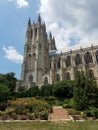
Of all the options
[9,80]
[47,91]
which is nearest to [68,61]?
[47,91]

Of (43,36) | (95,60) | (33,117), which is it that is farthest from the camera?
(43,36)

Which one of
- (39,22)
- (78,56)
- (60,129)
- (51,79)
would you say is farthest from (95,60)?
(60,129)

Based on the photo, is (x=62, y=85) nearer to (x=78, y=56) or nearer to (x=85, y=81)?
(x=78, y=56)

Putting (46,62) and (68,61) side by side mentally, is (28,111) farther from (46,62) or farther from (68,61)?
(46,62)

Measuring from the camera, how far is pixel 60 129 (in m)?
10.6

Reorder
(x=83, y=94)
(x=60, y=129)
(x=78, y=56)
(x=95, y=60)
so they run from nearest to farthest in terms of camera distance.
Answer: (x=60, y=129) → (x=83, y=94) → (x=95, y=60) → (x=78, y=56)

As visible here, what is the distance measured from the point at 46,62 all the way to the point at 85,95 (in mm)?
52314

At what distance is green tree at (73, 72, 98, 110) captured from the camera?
69.1ft

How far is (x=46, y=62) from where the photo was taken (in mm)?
73500

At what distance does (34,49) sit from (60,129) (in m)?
62.4

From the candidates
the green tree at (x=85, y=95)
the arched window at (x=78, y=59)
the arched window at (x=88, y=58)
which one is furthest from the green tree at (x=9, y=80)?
the green tree at (x=85, y=95)

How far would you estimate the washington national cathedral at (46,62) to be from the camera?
6347 cm

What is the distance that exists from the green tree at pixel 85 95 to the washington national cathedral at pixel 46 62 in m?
38.1

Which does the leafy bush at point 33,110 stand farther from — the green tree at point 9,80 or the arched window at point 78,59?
the arched window at point 78,59
